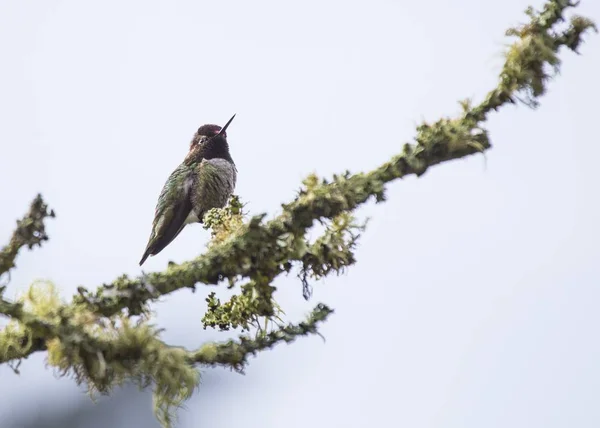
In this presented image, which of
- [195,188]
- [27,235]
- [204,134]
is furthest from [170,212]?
[27,235]

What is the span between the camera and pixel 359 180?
2.76 meters

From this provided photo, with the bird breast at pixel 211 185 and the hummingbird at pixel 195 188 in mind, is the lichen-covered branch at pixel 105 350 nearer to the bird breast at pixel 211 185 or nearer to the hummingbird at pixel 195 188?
the hummingbird at pixel 195 188

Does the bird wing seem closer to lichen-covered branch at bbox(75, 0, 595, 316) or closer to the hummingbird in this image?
the hummingbird

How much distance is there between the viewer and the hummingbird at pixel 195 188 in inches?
277

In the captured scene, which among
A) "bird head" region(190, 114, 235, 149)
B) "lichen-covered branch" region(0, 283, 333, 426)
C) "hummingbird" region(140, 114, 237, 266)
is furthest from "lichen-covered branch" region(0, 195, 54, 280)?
"bird head" region(190, 114, 235, 149)

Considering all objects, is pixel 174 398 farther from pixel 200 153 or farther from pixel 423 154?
pixel 200 153

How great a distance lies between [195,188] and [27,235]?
490cm

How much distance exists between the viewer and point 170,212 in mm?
7125

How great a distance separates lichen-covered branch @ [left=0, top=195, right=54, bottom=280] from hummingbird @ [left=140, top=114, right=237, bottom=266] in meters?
4.38

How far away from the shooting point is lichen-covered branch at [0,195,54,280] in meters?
2.40

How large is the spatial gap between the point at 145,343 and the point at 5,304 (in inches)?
14.7

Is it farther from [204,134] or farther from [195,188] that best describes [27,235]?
[204,134]

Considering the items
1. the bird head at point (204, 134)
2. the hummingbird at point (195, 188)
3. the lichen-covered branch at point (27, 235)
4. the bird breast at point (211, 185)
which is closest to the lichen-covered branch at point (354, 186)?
the lichen-covered branch at point (27, 235)

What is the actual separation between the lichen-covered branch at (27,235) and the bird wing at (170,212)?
4477 mm
